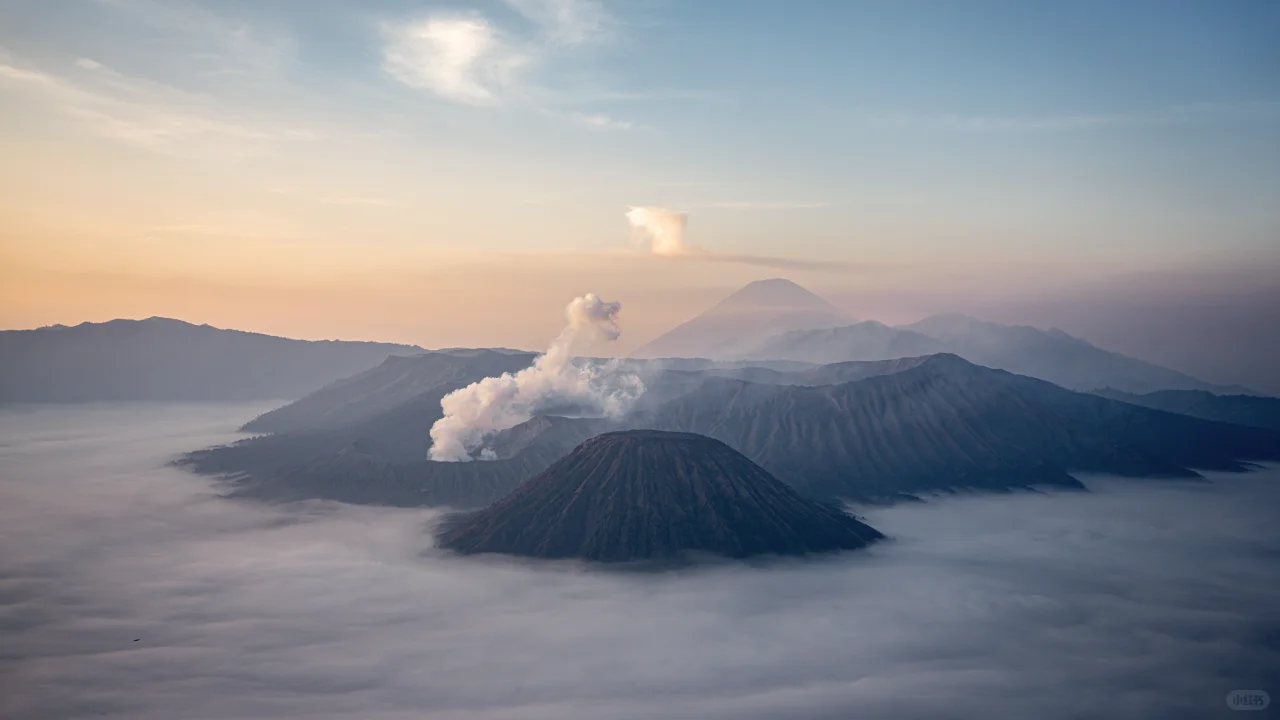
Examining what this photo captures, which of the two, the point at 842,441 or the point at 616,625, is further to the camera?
the point at 842,441

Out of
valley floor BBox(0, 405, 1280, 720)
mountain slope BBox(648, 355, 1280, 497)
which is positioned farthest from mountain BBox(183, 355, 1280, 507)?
valley floor BBox(0, 405, 1280, 720)

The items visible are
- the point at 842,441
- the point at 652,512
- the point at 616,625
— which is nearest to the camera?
the point at 616,625

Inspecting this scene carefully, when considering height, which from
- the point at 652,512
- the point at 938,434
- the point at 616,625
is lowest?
the point at 616,625

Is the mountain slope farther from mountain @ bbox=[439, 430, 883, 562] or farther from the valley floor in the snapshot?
mountain @ bbox=[439, 430, 883, 562]

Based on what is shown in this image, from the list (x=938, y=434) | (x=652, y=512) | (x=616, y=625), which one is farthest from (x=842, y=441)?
(x=616, y=625)

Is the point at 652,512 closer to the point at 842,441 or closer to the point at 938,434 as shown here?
the point at 842,441

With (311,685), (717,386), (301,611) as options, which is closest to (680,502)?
(301,611)

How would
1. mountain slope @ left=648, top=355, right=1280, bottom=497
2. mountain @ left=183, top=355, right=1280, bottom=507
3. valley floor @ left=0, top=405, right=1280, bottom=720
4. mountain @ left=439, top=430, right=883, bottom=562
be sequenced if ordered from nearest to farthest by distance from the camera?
1. valley floor @ left=0, top=405, right=1280, bottom=720
2. mountain @ left=439, top=430, right=883, bottom=562
3. mountain @ left=183, top=355, right=1280, bottom=507
4. mountain slope @ left=648, top=355, right=1280, bottom=497
